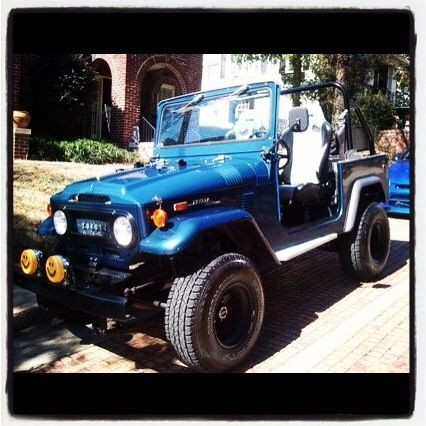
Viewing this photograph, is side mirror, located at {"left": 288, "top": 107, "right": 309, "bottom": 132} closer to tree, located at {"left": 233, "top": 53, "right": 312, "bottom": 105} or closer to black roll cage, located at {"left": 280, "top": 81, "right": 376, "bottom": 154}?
black roll cage, located at {"left": 280, "top": 81, "right": 376, "bottom": 154}

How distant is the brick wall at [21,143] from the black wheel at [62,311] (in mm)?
4994

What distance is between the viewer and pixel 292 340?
11.1 ft

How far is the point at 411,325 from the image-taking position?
2.51 metres

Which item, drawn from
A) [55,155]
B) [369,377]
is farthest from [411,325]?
[55,155]

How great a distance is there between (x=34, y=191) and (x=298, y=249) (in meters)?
4.45

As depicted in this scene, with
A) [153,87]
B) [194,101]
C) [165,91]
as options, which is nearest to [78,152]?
[194,101]

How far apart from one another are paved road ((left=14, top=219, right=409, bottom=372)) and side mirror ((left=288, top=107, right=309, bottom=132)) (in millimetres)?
1754

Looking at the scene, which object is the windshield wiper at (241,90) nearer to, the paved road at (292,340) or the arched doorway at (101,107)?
the paved road at (292,340)

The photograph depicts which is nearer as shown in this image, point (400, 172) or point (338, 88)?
point (338, 88)

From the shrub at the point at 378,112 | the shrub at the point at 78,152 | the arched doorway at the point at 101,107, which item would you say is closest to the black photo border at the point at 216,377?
the shrub at the point at 78,152

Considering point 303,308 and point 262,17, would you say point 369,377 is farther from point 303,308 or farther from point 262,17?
point 262,17

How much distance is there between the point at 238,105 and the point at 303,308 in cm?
208

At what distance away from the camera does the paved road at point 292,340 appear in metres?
3.05

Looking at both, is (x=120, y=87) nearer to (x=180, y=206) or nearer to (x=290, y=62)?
(x=290, y=62)
